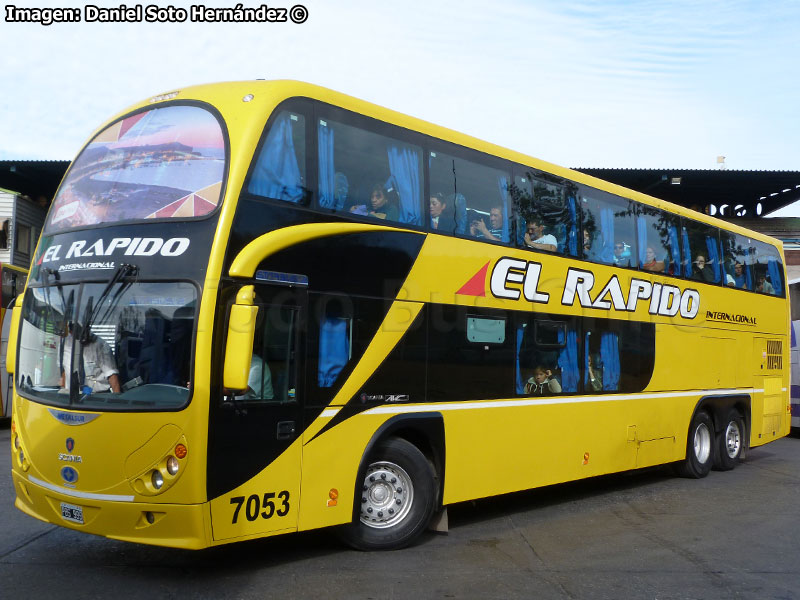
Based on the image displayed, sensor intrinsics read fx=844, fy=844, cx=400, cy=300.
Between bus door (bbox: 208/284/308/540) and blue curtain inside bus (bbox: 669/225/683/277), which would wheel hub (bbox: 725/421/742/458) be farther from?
bus door (bbox: 208/284/308/540)

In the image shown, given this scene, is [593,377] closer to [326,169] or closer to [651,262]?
[651,262]

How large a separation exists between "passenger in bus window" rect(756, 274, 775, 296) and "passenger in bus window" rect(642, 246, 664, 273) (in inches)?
141

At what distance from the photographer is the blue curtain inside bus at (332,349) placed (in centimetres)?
696

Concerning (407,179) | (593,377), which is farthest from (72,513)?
(593,377)

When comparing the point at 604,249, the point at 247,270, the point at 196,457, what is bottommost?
the point at 196,457

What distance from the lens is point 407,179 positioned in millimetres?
7875

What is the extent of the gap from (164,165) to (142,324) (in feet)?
4.29

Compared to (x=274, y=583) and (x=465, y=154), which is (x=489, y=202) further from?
(x=274, y=583)

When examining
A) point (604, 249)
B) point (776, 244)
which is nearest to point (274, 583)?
point (604, 249)

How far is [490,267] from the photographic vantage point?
28.3 feet

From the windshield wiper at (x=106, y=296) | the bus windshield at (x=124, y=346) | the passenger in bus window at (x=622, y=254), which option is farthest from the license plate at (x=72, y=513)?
the passenger in bus window at (x=622, y=254)

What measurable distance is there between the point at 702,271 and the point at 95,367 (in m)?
9.29

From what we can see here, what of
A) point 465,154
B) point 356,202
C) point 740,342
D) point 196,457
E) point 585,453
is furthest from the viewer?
point 740,342

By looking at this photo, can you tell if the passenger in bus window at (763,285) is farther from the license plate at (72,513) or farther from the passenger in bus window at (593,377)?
the license plate at (72,513)
